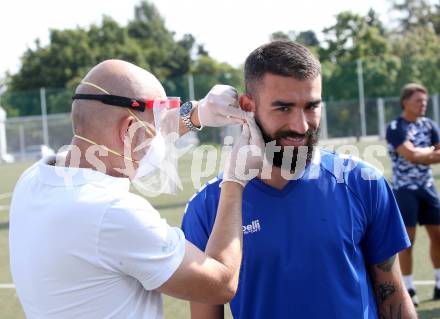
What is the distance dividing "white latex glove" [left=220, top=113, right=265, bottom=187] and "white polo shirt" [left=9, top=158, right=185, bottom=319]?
40 centimetres

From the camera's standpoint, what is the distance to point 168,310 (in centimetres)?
679

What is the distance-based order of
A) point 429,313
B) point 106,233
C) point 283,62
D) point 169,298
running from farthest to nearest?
1. point 169,298
2. point 429,313
3. point 283,62
4. point 106,233

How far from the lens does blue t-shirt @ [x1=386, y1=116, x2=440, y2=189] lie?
279 inches

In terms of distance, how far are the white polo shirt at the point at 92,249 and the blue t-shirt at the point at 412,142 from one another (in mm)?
5088

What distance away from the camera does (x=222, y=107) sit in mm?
2824

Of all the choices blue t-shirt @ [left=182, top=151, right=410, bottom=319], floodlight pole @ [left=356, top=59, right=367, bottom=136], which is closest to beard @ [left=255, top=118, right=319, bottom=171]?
blue t-shirt @ [left=182, top=151, right=410, bottom=319]

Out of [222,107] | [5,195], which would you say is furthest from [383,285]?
[5,195]

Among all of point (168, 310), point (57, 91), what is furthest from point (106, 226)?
point (57, 91)

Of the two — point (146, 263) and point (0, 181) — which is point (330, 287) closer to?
point (146, 263)

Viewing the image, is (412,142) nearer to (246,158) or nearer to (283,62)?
(283,62)

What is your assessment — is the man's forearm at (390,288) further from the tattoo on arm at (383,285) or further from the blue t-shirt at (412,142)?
the blue t-shirt at (412,142)

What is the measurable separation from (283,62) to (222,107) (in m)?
0.30

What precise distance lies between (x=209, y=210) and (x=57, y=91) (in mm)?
36327

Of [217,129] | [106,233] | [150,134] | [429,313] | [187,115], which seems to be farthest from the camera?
[217,129]
